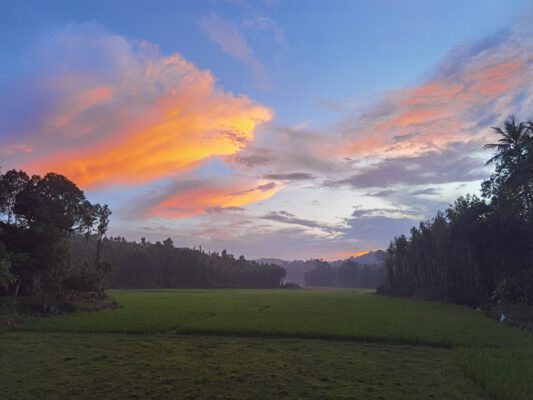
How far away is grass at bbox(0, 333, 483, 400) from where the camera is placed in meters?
10.1

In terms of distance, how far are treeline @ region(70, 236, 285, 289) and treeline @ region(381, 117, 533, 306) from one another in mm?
67364

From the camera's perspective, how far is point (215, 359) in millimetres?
14031

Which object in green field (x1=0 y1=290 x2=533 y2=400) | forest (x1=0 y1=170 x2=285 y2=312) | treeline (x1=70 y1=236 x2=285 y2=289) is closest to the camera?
green field (x1=0 y1=290 x2=533 y2=400)

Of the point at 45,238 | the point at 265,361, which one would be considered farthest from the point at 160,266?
the point at 265,361

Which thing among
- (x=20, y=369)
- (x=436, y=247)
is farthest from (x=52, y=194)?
(x=436, y=247)

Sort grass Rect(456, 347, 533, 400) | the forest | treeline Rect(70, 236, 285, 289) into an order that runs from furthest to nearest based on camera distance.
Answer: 1. treeline Rect(70, 236, 285, 289)
2. the forest
3. grass Rect(456, 347, 533, 400)

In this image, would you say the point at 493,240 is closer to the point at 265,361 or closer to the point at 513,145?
the point at 513,145

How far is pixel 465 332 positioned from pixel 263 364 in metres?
12.5

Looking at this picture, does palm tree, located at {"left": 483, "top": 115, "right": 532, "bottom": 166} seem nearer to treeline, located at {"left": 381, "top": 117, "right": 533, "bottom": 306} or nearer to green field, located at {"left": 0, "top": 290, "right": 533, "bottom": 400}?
treeline, located at {"left": 381, "top": 117, "right": 533, "bottom": 306}

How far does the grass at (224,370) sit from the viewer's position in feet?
33.1

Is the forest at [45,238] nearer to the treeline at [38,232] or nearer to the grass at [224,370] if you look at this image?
the treeline at [38,232]


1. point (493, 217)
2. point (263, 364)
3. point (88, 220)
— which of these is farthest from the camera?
point (493, 217)

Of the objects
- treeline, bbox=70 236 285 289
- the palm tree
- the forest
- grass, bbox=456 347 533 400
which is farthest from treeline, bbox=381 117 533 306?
treeline, bbox=70 236 285 289

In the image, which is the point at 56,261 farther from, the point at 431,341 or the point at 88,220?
the point at 431,341
